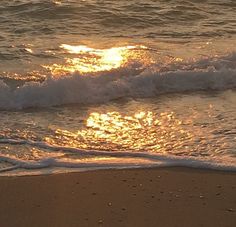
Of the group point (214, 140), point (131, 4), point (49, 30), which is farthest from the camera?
point (131, 4)

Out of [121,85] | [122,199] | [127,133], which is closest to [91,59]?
[121,85]

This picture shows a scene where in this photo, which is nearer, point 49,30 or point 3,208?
point 3,208

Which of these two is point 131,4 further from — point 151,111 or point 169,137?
point 169,137

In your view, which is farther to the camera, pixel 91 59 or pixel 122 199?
pixel 91 59

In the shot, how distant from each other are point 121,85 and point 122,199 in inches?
133

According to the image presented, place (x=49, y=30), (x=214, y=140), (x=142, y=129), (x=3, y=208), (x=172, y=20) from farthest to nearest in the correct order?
(x=172, y=20)
(x=49, y=30)
(x=142, y=129)
(x=214, y=140)
(x=3, y=208)

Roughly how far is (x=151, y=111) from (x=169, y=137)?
3.28 ft

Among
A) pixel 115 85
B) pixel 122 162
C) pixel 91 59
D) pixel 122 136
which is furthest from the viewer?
pixel 91 59

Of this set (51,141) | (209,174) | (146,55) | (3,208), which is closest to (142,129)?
(51,141)

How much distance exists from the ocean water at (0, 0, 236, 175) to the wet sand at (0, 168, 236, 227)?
21cm

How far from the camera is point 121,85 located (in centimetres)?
784

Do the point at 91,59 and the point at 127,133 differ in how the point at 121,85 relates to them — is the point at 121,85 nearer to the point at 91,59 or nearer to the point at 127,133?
the point at 91,59

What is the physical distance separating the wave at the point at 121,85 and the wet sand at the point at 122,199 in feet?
7.74

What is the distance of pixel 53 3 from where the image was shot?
12.5 m
